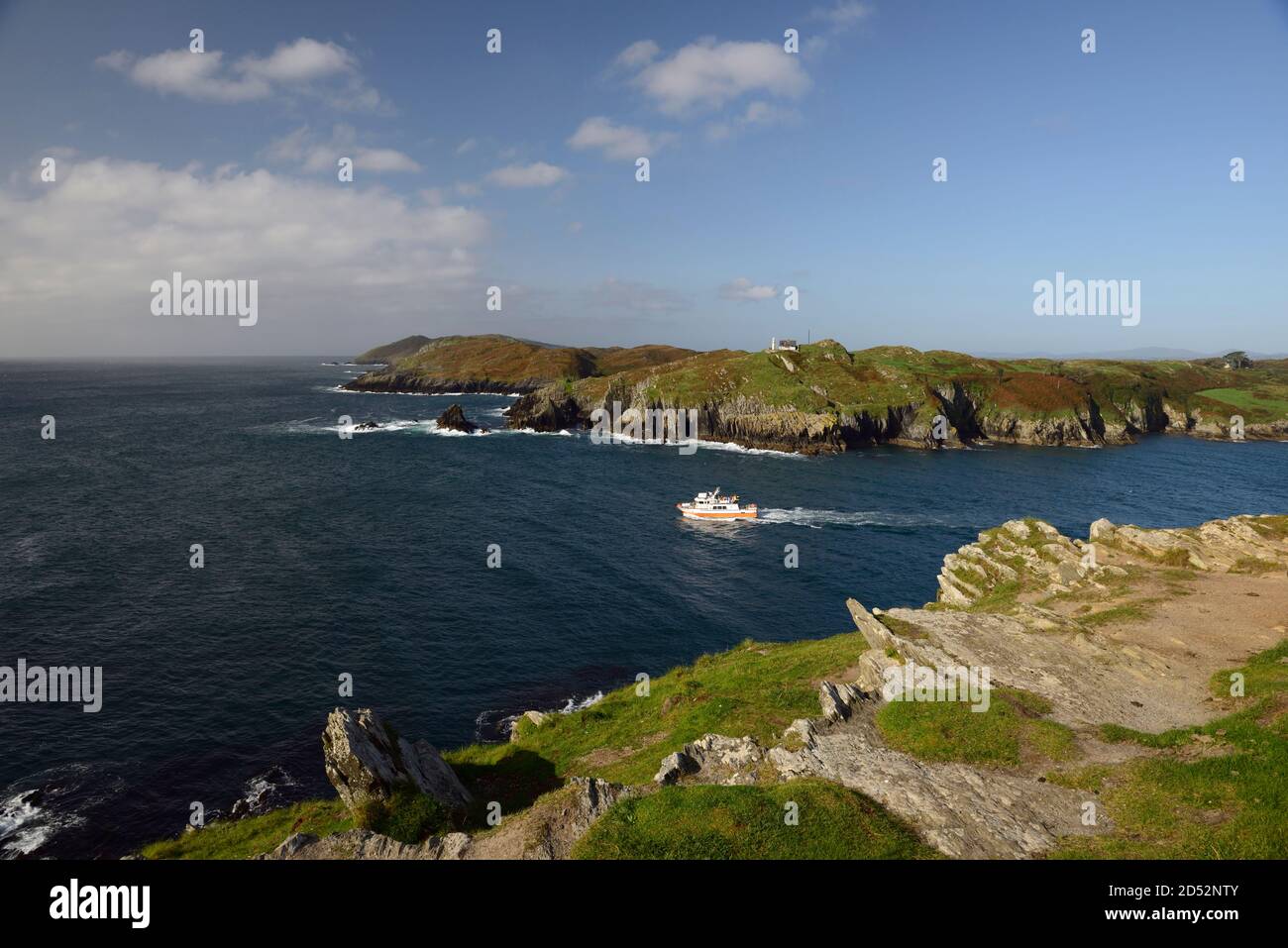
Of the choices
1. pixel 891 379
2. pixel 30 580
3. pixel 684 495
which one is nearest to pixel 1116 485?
pixel 891 379

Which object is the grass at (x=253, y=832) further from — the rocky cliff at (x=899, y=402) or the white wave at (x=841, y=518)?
the rocky cliff at (x=899, y=402)

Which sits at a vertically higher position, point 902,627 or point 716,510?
point 716,510

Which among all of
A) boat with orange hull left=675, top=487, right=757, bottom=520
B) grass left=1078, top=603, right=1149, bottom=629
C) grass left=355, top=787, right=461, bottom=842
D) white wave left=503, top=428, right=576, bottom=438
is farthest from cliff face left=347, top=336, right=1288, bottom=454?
grass left=355, top=787, right=461, bottom=842

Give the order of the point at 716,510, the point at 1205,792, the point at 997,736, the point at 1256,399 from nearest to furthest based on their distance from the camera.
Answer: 1. the point at 1205,792
2. the point at 997,736
3. the point at 716,510
4. the point at 1256,399

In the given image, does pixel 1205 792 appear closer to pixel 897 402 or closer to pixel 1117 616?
pixel 1117 616

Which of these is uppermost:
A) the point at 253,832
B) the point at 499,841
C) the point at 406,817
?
the point at 499,841

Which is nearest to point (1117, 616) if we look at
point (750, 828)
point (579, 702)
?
Result: point (750, 828)
